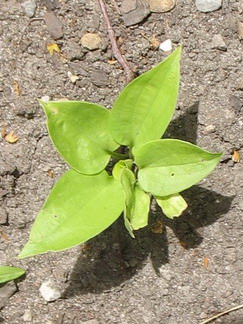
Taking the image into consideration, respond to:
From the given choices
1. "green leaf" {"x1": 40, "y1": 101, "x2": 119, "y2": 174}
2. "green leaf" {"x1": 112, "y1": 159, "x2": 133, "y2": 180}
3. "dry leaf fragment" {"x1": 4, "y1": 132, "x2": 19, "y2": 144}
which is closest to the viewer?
"green leaf" {"x1": 40, "y1": 101, "x2": 119, "y2": 174}

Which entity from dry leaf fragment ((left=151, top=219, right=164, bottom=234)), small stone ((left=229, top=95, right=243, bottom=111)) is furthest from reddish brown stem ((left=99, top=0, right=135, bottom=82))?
dry leaf fragment ((left=151, top=219, right=164, bottom=234))

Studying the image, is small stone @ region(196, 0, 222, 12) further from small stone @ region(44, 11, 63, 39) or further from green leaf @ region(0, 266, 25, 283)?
green leaf @ region(0, 266, 25, 283)

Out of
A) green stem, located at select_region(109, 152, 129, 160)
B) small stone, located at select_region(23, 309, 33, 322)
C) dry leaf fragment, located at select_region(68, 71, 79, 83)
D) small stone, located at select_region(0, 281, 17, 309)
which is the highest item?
dry leaf fragment, located at select_region(68, 71, 79, 83)

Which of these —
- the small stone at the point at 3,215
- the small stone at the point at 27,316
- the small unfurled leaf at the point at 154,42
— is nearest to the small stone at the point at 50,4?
the small unfurled leaf at the point at 154,42

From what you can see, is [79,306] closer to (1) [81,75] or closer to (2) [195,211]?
(2) [195,211]

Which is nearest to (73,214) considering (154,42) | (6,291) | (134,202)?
(134,202)

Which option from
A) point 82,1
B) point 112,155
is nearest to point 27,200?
point 112,155

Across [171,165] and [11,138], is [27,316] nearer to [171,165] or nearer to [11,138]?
[11,138]
